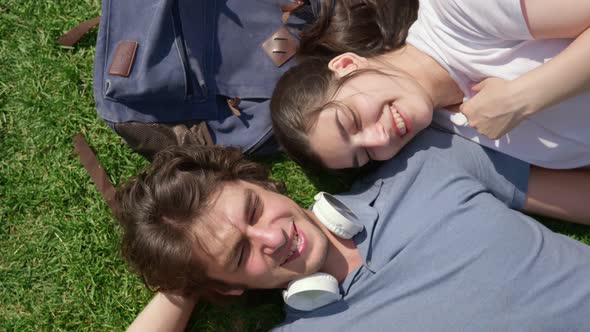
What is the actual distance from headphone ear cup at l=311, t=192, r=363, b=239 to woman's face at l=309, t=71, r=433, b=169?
0.82 ft

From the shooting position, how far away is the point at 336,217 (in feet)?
8.13

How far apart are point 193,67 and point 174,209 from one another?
2.76 ft

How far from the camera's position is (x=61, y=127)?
3.21 meters

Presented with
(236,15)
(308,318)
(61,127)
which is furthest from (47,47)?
(308,318)

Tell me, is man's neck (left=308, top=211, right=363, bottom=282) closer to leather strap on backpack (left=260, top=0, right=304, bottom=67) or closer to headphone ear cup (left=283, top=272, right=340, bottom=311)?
headphone ear cup (left=283, top=272, right=340, bottom=311)

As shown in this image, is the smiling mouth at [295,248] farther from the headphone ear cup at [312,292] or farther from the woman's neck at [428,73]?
the woman's neck at [428,73]

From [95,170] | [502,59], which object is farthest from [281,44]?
[95,170]

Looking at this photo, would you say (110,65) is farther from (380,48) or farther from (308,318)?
(308,318)

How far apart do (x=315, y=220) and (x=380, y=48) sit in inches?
35.6

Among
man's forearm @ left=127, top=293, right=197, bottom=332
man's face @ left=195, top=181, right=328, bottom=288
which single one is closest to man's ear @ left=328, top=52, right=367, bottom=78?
man's face @ left=195, top=181, right=328, bottom=288

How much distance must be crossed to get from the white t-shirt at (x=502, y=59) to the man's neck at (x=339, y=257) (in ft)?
2.57

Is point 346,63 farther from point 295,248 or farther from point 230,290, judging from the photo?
point 230,290

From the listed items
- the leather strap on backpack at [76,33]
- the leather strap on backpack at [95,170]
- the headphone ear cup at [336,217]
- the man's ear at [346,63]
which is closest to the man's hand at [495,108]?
the man's ear at [346,63]

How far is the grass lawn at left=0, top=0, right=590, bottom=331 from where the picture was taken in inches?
119
